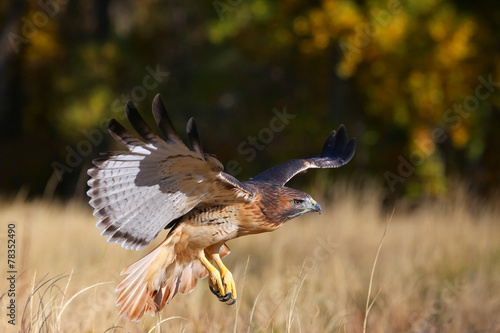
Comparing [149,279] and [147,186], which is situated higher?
[147,186]

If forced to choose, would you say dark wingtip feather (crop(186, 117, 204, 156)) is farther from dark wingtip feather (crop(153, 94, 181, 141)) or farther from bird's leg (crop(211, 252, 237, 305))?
bird's leg (crop(211, 252, 237, 305))

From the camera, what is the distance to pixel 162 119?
3176 mm

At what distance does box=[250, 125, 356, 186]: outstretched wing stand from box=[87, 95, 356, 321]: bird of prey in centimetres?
2

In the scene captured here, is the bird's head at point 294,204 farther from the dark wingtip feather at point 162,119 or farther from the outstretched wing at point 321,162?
the dark wingtip feather at point 162,119

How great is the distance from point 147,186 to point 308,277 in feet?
10.2

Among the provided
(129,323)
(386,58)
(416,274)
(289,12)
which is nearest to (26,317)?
(129,323)

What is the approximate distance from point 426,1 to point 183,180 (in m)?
8.24

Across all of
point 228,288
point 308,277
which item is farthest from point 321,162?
point 308,277

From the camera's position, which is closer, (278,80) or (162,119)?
(162,119)

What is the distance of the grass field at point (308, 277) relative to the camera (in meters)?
4.34

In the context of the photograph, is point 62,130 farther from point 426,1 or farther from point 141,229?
point 141,229

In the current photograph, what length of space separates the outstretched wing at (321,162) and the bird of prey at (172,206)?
0.02 metres

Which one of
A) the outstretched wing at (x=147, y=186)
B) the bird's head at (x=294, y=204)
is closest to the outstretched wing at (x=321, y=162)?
the bird's head at (x=294, y=204)

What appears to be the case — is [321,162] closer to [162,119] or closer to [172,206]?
[172,206]
